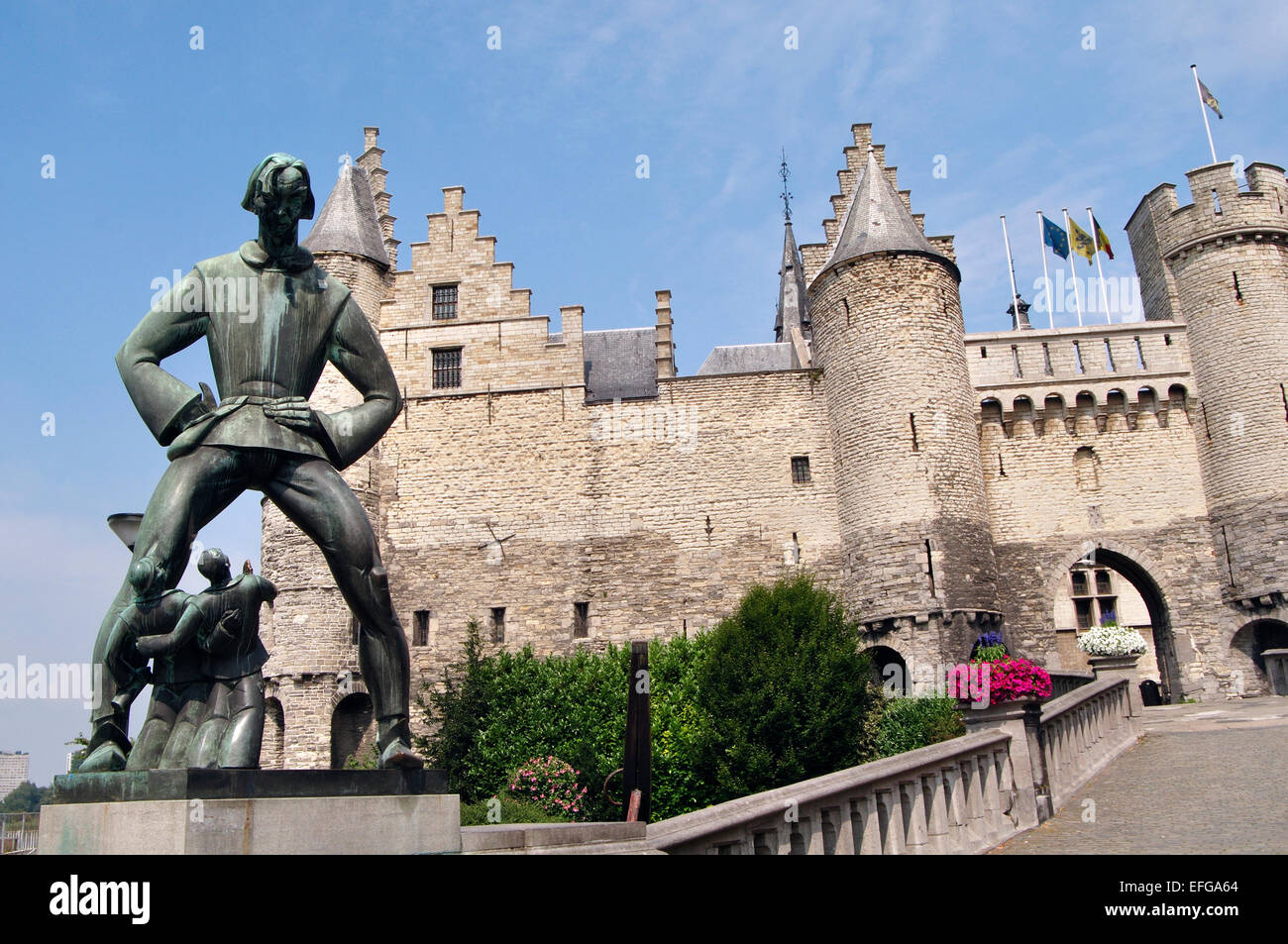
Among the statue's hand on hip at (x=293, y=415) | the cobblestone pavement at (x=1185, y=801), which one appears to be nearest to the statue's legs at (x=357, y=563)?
the statue's hand on hip at (x=293, y=415)

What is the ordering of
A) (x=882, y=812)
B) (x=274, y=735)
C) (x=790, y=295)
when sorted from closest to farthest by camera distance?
(x=882, y=812)
(x=274, y=735)
(x=790, y=295)

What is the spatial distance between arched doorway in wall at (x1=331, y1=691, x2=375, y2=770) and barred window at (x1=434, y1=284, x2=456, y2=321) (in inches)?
412

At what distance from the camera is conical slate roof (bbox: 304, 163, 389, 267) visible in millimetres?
27812

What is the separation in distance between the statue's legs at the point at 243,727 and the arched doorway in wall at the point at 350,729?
21177mm

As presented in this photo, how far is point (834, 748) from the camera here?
20172 mm

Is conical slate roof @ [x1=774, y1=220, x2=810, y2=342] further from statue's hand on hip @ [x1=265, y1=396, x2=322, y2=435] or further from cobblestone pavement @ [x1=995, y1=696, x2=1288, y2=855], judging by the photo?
statue's hand on hip @ [x1=265, y1=396, x2=322, y2=435]

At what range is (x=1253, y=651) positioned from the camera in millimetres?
24797

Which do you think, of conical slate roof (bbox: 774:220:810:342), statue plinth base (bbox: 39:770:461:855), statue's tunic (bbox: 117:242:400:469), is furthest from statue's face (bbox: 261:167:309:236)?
conical slate roof (bbox: 774:220:810:342)

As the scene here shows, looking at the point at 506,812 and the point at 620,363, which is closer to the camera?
the point at 506,812

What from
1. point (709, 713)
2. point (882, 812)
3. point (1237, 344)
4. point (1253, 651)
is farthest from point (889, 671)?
point (882, 812)

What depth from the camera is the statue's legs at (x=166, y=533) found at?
3875 mm

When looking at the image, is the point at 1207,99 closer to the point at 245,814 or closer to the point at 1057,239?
the point at 1057,239

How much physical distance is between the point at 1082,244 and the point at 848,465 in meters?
10.9
